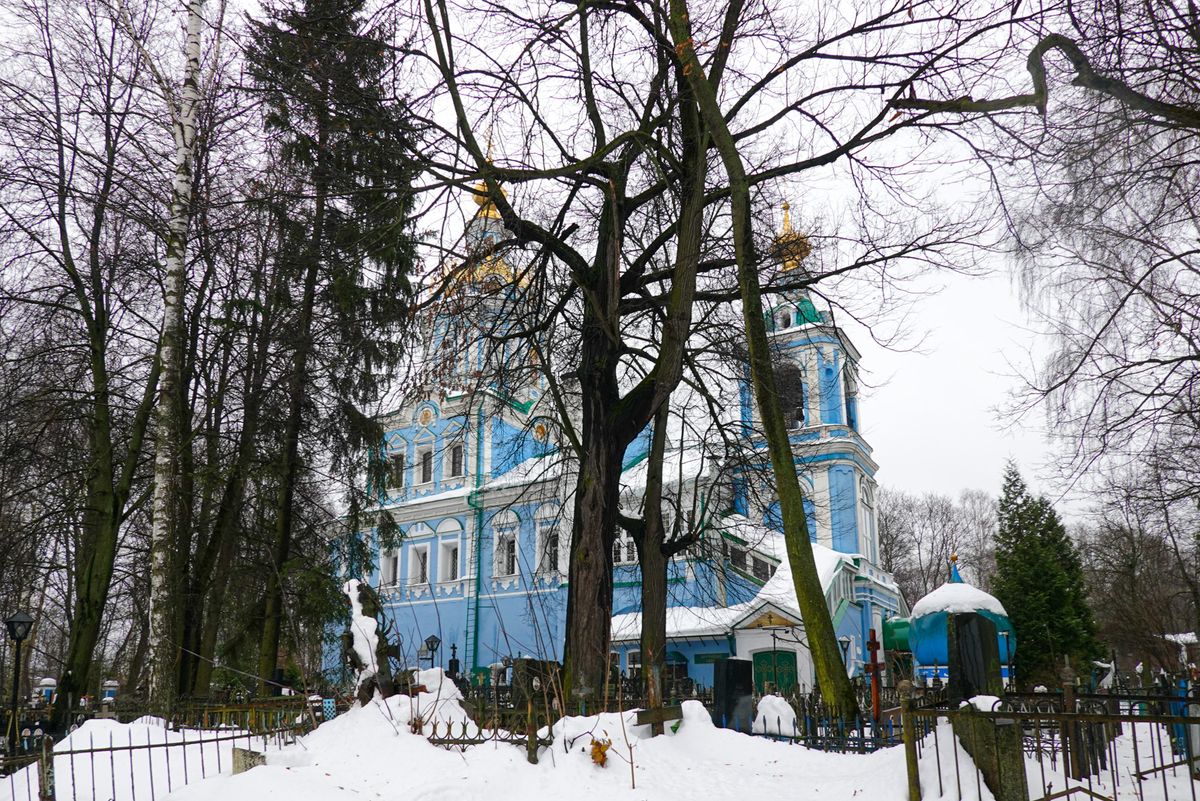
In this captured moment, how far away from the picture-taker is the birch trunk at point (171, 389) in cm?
1182

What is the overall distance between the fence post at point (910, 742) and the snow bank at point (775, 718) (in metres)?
3.75

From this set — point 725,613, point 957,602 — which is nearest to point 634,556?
point 725,613

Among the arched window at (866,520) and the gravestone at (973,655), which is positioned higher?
the arched window at (866,520)

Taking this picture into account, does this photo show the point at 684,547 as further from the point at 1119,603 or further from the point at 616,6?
the point at 1119,603

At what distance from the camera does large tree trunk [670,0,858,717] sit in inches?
352

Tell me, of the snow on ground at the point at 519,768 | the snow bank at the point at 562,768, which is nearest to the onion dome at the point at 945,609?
the snow on ground at the point at 519,768

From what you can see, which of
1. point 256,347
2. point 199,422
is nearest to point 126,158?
point 256,347

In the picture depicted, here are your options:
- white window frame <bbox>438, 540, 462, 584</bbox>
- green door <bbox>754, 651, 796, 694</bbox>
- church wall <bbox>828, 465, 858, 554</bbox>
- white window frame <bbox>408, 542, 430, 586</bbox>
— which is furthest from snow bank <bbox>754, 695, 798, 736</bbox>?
white window frame <bbox>408, 542, 430, 586</bbox>

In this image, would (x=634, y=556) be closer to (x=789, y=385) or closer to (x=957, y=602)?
(x=957, y=602)

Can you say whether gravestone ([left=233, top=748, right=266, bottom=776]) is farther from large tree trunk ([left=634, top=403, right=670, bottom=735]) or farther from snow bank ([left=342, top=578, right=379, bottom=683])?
large tree trunk ([left=634, top=403, right=670, bottom=735])

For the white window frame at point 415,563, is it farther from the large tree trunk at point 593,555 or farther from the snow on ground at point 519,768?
the snow on ground at point 519,768

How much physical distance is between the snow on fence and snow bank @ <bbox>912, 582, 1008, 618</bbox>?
12656 millimetres

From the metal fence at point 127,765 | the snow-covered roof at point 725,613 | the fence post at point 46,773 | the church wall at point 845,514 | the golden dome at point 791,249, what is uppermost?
the golden dome at point 791,249

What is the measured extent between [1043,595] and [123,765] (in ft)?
108
